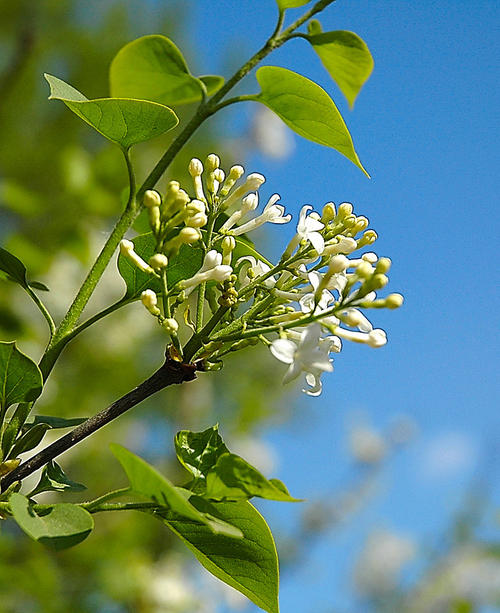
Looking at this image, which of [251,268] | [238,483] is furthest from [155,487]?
[251,268]

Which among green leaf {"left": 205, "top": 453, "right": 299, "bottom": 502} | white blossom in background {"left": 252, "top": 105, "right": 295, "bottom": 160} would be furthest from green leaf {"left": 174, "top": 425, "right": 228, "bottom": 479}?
white blossom in background {"left": 252, "top": 105, "right": 295, "bottom": 160}

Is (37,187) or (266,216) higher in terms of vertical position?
(266,216)

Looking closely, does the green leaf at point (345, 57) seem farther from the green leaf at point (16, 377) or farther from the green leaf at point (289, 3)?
the green leaf at point (16, 377)

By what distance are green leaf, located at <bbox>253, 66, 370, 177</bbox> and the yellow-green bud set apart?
0.11 metres

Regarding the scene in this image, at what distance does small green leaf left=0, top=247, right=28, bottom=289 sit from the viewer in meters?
0.41

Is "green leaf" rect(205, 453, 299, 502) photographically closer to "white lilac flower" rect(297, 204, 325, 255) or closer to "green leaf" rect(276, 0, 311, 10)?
"white lilac flower" rect(297, 204, 325, 255)

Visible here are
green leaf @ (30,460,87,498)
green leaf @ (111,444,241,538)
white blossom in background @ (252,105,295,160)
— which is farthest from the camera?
white blossom in background @ (252,105,295,160)

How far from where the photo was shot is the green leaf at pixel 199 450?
0.35 m

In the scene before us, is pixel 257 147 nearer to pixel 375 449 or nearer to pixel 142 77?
pixel 375 449

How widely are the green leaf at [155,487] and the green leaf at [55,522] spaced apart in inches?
1.1

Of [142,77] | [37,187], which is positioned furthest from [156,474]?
[37,187]

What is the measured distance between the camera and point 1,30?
229 cm

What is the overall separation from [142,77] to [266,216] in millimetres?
110

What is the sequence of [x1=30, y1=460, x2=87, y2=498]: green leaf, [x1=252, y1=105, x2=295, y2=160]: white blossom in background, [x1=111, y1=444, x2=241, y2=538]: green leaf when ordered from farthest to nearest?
[x1=252, y1=105, x2=295, y2=160]: white blossom in background
[x1=30, y1=460, x2=87, y2=498]: green leaf
[x1=111, y1=444, x2=241, y2=538]: green leaf
